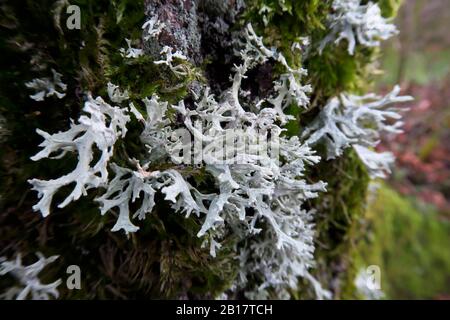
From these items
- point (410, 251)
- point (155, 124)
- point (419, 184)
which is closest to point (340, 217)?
point (155, 124)

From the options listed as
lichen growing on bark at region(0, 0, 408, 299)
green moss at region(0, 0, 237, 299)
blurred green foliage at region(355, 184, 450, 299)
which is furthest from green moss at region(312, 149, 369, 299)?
blurred green foliage at region(355, 184, 450, 299)

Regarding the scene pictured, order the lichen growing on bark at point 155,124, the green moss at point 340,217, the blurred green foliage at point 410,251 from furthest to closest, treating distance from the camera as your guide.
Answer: the blurred green foliage at point 410,251 < the green moss at point 340,217 < the lichen growing on bark at point 155,124

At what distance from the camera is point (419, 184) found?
3516 millimetres

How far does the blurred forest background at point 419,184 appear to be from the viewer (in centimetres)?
229

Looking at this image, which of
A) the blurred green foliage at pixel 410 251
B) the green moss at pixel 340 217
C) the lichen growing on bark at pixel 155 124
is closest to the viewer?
the lichen growing on bark at pixel 155 124

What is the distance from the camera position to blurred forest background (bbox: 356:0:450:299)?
2.29 m

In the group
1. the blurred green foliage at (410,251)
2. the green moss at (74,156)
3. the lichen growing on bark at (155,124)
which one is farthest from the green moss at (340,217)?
the blurred green foliage at (410,251)

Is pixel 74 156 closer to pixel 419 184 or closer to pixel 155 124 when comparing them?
pixel 155 124

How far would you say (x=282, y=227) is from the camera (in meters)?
1.03

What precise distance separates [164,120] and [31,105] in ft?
1.08

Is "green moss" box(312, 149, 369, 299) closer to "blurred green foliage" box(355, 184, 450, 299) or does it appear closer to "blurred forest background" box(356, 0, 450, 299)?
"blurred forest background" box(356, 0, 450, 299)

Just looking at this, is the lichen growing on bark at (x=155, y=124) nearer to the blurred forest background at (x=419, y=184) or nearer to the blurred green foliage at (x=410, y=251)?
the blurred forest background at (x=419, y=184)

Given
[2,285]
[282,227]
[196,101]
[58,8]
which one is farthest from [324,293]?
[58,8]
